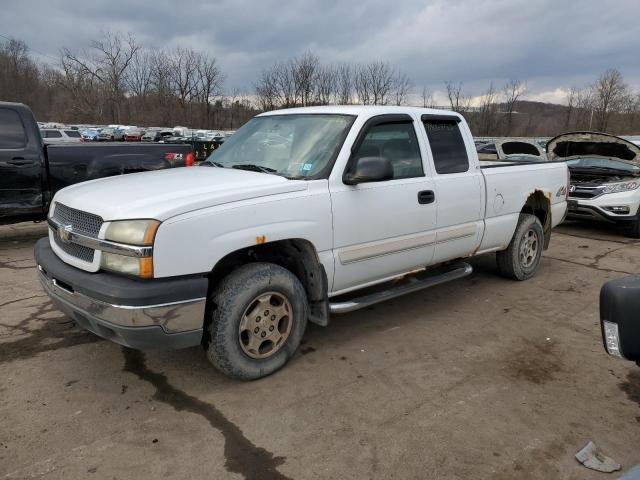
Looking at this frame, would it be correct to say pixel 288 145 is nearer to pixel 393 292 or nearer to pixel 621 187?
pixel 393 292

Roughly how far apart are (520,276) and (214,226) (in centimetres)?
425

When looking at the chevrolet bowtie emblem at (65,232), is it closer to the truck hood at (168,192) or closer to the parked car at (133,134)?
the truck hood at (168,192)

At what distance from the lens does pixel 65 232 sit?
129 inches

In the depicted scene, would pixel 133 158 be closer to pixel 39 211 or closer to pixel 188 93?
pixel 39 211

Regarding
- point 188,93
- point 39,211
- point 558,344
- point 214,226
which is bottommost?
point 558,344

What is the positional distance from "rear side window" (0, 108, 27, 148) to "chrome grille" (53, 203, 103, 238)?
4216 millimetres

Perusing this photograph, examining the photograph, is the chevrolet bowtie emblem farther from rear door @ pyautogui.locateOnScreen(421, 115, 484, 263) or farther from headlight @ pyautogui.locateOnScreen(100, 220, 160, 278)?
rear door @ pyautogui.locateOnScreen(421, 115, 484, 263)

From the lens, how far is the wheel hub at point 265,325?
11.0 feet

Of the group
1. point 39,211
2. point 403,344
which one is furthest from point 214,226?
point 39,211

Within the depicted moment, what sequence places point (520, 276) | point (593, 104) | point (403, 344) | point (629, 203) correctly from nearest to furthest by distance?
point (403, 344) < point (520, 276) < point (629, 203) < point (593, 104)

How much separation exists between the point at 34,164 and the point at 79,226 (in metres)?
4.52

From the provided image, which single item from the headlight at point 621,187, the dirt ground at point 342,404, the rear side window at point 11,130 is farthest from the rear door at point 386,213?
the headlight at point 621,187

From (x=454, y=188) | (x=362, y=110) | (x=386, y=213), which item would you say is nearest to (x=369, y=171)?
(x=386, y=213)

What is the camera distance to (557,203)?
6.14 meters
